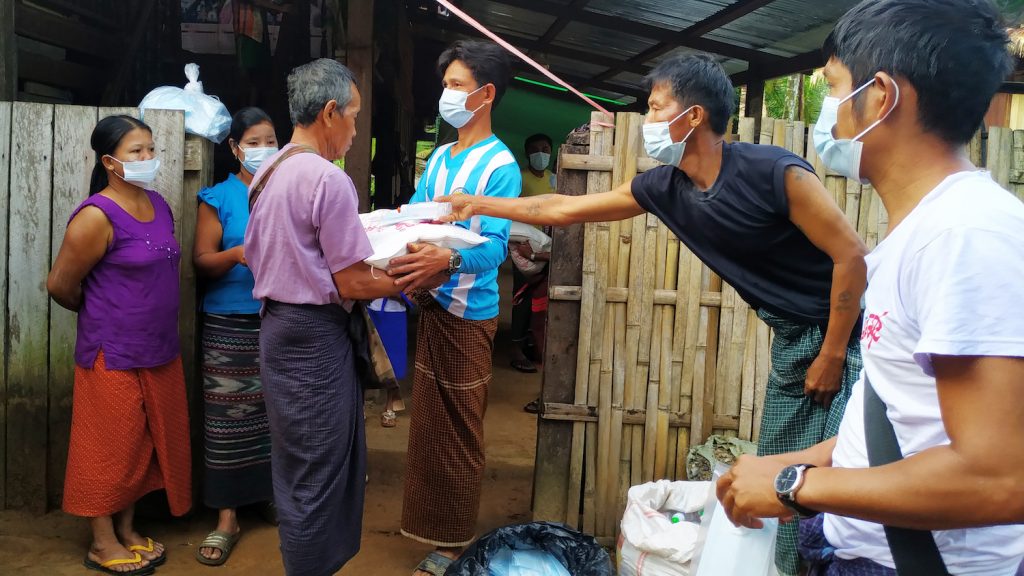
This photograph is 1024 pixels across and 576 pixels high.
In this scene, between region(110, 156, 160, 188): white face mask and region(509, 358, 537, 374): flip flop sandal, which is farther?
region(509, 358, 537, 374): flip flop sandal

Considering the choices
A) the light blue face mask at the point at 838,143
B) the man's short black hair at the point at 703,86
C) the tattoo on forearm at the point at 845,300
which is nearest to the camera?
the light blue face mask at the point at 838,143

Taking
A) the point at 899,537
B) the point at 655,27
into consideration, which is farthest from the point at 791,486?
the point at 655,27

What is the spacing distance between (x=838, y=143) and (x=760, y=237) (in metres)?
1.08

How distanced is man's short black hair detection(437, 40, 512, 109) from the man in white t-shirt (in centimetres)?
213

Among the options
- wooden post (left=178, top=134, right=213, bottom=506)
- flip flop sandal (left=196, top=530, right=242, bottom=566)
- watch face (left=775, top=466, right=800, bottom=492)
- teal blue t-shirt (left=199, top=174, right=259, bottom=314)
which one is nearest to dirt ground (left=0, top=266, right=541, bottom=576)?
flip flop sandal (left=196, top=530, right=242, bottom=566)

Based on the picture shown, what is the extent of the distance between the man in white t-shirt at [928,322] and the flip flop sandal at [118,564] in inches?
116

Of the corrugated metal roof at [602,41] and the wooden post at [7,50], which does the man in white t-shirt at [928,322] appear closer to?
the wooden post at [7,50]

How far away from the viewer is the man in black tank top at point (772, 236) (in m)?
2.27

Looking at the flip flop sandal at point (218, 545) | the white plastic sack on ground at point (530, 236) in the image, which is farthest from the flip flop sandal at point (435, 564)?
the white plastic sack on ground at point (530, 236)

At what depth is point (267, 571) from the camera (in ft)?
11.2

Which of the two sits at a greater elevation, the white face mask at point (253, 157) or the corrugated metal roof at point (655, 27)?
the corrugated metal roof at point (655, 27)

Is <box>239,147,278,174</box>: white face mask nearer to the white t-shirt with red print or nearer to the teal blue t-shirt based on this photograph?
the teal blue t-shirt

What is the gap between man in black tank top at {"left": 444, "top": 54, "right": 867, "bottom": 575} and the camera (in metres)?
2.27

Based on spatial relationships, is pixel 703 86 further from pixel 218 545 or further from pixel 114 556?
pixel 114 556
